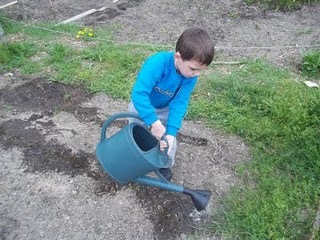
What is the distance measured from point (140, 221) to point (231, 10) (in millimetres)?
3860

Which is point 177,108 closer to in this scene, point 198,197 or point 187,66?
point 187,66

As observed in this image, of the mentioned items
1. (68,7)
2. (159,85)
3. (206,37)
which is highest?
(206,37)

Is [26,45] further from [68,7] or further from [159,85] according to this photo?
[159,85]

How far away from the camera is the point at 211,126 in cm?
338

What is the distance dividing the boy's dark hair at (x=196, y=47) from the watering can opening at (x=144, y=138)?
59 cm

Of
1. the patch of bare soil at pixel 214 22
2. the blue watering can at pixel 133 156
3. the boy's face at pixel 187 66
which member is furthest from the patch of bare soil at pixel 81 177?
the patch of bare soil at pixel 214 22

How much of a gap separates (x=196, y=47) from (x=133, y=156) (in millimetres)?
695

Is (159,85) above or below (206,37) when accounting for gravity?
below

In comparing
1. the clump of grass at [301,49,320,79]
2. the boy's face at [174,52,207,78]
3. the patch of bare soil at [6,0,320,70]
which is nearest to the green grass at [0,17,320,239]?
the clump of grass at [301,49,320,79]

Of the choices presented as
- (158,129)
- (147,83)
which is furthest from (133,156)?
(147,83)

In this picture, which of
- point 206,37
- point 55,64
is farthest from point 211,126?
point 55,64

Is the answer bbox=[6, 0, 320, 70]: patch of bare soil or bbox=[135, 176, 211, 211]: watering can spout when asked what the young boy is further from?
bbox=[6, 0, 320, 70]: patch of bare soil

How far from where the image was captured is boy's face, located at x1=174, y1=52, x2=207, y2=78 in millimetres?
2043

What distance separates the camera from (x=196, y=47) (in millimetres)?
1983
